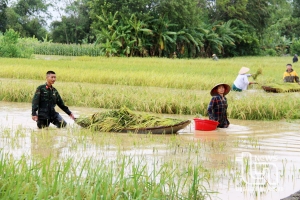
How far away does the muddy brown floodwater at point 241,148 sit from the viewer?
17.0 feet

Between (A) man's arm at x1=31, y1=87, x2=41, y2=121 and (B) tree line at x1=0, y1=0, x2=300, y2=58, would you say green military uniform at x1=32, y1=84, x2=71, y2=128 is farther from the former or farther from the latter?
(B) tree line at x1=0, y1=0, x2=300, y2=58

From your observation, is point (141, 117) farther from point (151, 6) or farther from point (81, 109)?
point (151, 6)

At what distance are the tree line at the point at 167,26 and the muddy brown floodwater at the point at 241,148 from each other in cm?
2296

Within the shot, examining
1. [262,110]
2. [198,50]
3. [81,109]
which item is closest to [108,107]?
[81,109]

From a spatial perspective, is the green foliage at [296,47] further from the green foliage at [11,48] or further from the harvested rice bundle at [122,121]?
the harvested rice bundle at [122,121]

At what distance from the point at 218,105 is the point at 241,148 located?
1.58 m

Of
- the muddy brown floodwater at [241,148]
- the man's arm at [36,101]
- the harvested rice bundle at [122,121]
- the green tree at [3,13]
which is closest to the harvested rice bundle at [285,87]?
the muddy brown floodwater at [241,148]

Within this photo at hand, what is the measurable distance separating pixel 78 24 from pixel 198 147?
39840 mm

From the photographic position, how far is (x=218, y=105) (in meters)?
8.62

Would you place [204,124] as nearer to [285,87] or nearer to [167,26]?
[285,87]

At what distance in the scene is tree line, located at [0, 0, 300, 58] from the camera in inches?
1296

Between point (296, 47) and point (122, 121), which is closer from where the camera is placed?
point (122, 121)

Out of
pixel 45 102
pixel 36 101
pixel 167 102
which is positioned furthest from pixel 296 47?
pixel 36 101

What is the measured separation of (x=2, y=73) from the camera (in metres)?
17.5
